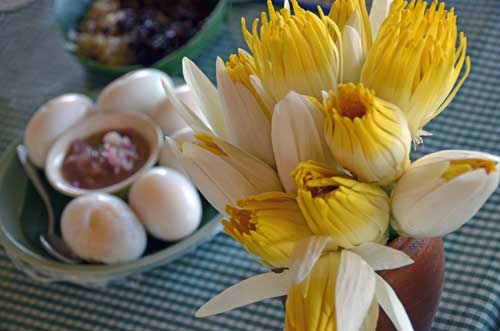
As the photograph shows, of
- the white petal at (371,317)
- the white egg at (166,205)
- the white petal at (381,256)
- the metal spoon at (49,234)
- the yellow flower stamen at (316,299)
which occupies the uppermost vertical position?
the white petal at (381,256)

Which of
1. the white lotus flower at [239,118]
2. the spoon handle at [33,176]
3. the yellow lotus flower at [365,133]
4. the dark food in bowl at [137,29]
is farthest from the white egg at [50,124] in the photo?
the yellow lotus flower at [365,133]

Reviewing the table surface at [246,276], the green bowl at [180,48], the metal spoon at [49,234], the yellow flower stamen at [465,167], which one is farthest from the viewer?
the green bowl at [180,48]

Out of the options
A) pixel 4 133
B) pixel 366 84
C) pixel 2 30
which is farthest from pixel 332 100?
pixel 2 30

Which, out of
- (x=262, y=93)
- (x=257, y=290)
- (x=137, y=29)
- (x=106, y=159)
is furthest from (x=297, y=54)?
(x=137, y=29)

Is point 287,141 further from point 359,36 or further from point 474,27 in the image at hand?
point 474,27

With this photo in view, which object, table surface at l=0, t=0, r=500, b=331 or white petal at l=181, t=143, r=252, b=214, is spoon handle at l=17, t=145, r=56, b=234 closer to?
table surface at l=0, t=0, r=500, b=331

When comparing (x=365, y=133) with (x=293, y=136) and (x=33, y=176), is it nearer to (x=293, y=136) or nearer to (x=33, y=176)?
(x=293, y=136)

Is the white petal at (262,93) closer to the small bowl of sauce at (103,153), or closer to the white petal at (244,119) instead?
the white petal at (244,119)
